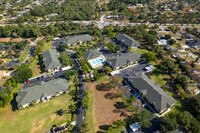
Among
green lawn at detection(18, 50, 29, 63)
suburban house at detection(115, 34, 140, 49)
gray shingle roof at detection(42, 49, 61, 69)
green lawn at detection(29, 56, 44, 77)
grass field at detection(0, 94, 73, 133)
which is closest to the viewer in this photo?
grass field at detection(0, 94, 73, 133)

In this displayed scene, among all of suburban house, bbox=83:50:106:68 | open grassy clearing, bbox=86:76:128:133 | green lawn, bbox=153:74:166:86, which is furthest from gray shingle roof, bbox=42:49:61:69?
green lawn, bbox=153:74:166:86

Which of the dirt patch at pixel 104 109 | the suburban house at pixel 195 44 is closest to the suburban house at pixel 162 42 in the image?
the suburban house at pixel 195 44

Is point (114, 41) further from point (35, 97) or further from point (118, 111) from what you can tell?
point (35, 97)

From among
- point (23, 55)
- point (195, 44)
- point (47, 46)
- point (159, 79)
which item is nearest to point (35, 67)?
point (23, 55)

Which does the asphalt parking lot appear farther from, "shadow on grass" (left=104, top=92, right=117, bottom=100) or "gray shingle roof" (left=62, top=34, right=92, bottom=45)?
"gray shingle roof" (left=62, top=34, right=92, bottom=45)

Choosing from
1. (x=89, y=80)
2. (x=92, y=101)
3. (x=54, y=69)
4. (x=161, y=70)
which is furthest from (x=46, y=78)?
(x=161, y=70)

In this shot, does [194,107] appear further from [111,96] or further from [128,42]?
[128,42]

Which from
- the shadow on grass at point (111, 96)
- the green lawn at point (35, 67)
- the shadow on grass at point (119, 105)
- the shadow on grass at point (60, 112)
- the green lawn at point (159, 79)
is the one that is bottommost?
the shadow on grass at point (119, 105)

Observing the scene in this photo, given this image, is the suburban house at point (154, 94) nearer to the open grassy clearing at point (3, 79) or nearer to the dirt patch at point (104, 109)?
the dirt patch at point (104, 109)
